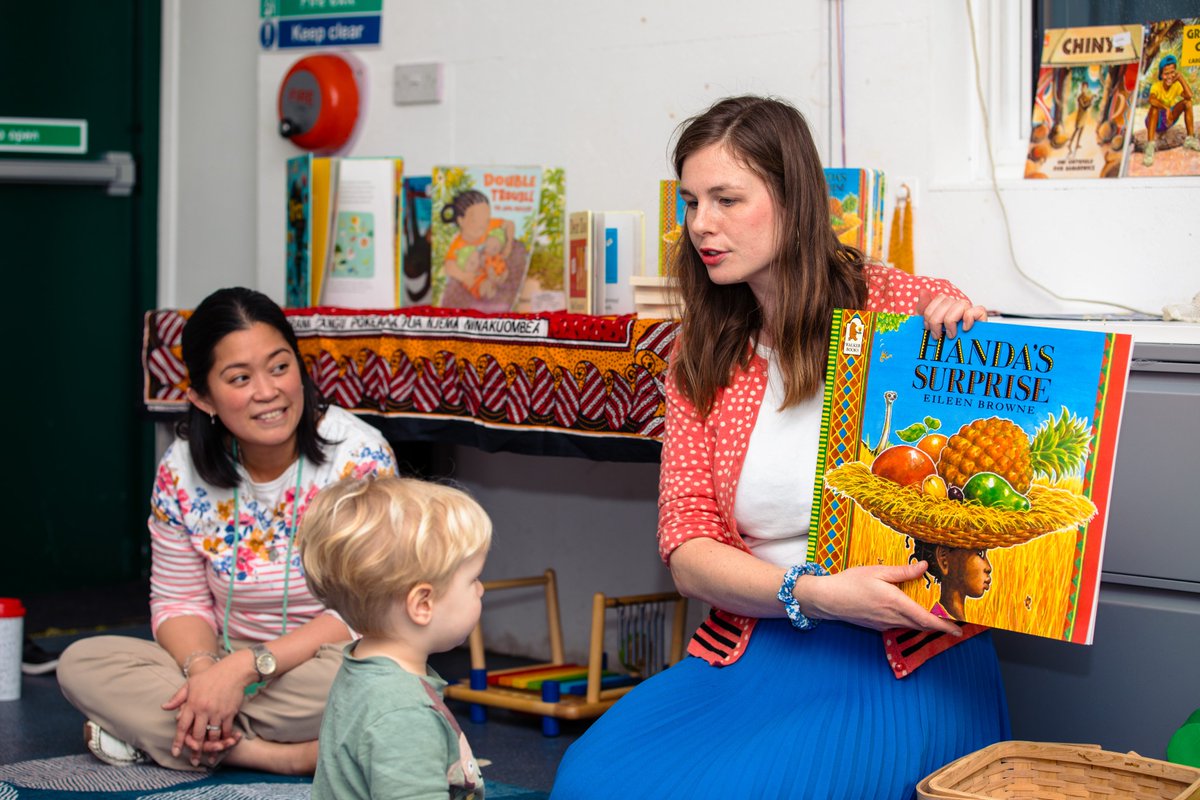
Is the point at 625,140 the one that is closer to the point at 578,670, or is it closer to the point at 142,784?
the point at 578,670

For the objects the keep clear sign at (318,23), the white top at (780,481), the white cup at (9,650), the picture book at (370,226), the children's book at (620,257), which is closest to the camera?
the white top at (780,481)

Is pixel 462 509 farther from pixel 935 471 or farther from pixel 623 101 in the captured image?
pixel 623 101

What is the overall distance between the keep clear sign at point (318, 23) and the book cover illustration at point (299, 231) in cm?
49

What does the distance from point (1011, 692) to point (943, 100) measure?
1.34m

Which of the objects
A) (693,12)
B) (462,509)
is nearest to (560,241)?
(693,12)

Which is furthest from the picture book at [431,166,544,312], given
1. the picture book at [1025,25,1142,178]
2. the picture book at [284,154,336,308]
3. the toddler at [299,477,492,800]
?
the toddler at [299,477,492,800]

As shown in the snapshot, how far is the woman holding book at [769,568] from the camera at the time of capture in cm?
180

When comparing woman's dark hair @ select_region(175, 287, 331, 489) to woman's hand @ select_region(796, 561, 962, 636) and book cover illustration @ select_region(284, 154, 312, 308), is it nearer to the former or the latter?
book cover illustration @ select_region(284, 154, 312, 308)

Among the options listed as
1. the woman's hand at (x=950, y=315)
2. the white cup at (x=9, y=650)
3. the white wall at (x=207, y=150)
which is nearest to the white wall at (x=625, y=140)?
the white wall at (x=207, y=150)

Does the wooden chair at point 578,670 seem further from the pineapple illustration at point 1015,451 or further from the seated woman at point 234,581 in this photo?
the pineapple illustration at point 1015,451

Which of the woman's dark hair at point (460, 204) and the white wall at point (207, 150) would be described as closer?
the woman's dark hair at point (460, 204)

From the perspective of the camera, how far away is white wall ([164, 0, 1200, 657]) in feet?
9.47

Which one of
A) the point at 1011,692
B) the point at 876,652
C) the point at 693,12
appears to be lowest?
the point at 1011,692

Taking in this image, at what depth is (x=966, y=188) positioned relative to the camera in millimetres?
2967
